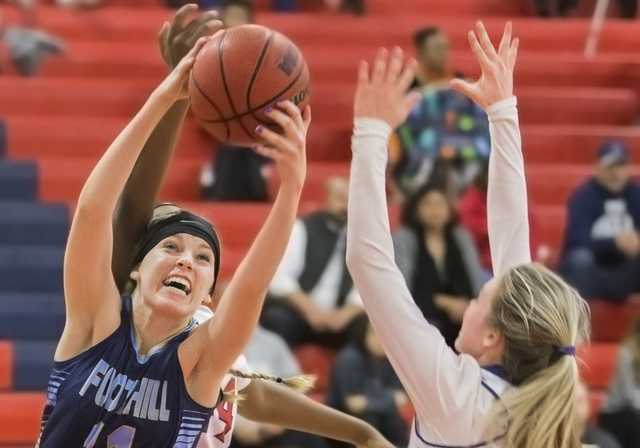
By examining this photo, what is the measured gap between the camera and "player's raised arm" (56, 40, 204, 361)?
2225 millimetres

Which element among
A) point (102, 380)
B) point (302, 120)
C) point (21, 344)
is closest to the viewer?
point (302, 120)

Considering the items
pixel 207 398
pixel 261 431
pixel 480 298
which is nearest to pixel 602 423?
pixel 261 431

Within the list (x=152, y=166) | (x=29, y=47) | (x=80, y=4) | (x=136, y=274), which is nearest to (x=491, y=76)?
(x=152, y=166)

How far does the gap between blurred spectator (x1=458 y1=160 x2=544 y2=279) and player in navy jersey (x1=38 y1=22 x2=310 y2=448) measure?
2.68 metres

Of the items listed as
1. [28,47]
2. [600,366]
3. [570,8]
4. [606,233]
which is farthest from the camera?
[570,8]

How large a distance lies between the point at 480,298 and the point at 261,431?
2.25 meters

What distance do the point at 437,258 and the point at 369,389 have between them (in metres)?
0.71

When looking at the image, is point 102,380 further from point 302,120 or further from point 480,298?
point 480,298

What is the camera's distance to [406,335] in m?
2.22

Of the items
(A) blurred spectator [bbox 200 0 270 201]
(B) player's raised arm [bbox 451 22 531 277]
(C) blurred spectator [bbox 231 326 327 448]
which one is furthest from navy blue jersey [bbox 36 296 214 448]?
(A) blurred spectator [bbox 200 0 270 201]

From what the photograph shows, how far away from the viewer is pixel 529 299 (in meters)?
2.31

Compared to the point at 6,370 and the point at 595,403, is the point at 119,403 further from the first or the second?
the point at 595,403

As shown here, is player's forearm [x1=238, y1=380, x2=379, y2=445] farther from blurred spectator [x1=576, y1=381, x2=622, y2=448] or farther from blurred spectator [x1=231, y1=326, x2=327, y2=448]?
blurred spectator [x1=576, y1=381, x2=622, y2=448]

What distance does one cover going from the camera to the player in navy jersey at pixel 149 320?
221 centimetres
